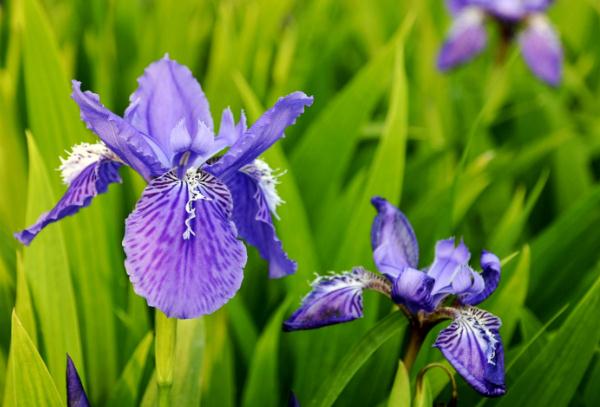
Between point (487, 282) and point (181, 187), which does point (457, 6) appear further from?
point (181, 187)

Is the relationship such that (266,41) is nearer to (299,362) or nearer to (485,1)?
(485,1)

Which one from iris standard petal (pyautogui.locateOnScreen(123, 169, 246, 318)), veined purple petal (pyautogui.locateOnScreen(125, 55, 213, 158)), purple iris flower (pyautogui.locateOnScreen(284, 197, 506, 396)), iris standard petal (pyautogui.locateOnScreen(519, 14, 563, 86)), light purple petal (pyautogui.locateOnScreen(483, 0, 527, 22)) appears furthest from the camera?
light purple petal (pyautogui.locateOnScreen(483, 0, 527, 22))

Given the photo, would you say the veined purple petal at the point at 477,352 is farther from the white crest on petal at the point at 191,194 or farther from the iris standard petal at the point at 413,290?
the white crest on petal at the point at 191,194

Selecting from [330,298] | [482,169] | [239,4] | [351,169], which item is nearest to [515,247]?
[482,169]

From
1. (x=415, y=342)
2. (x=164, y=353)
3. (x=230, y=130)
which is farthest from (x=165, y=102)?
(x=415, y=342)

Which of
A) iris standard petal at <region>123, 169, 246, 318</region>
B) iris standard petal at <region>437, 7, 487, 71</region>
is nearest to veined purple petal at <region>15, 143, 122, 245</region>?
iris standard petal at <region>123, 169, 246, 318</region>

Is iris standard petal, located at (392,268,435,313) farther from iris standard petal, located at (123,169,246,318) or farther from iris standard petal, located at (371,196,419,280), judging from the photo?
iris standard petal, located at (123,169,246,318)
